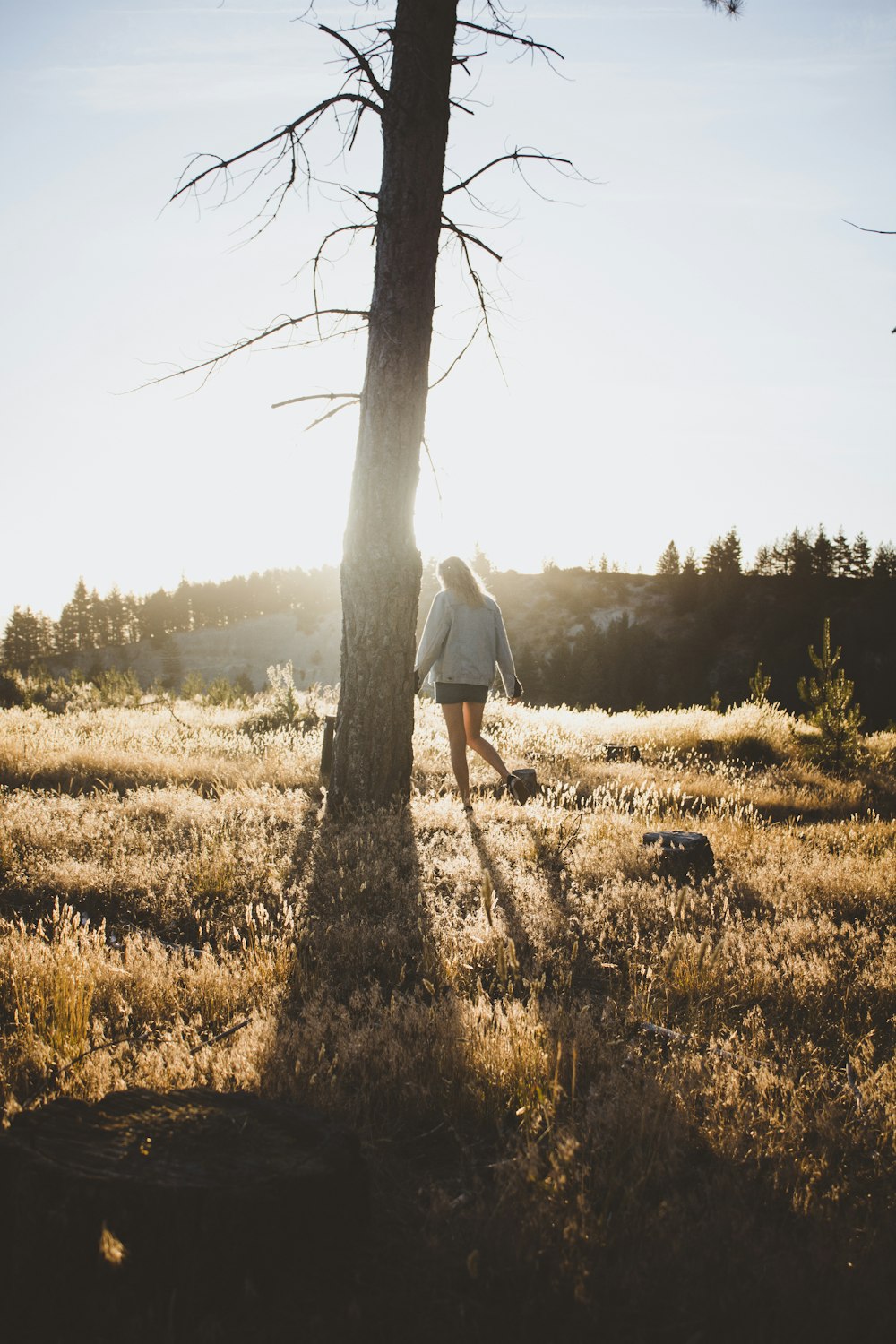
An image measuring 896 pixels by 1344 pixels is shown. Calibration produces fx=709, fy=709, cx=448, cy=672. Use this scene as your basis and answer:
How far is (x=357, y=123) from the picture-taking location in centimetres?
600

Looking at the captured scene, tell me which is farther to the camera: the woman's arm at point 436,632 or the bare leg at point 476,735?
the bare leg at point 476,735

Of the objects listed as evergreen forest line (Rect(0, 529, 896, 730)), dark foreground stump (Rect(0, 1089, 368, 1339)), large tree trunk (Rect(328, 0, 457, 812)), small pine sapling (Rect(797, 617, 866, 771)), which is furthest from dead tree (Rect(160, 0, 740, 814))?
evergreen forest line (Rect(0, 529, 896, 730))

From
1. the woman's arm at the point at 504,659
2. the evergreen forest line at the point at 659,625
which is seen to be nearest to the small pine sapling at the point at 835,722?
the woman's arm at the point at 504,659

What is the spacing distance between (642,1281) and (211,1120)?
1011mm

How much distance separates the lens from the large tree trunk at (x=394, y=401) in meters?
5.62

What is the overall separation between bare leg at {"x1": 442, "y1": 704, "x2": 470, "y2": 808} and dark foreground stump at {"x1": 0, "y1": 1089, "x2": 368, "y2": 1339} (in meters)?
4.63

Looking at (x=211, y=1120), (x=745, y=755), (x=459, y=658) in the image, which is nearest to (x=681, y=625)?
(x=745, y=755)

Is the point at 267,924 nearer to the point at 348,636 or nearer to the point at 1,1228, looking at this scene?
the point at 1,1228

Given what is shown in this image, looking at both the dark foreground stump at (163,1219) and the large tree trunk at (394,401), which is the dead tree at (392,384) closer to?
the large tree trunk at (394,401)

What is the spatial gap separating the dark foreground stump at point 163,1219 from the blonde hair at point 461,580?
528 cm

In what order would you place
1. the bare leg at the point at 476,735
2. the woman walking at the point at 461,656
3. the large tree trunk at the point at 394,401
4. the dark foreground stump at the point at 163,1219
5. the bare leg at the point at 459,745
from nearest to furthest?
the dark foreground stump at the point at 163,1219, the large tree trunk at the point at 394,401, the bare leg at the point at 459,745, the woman walking at the point at 461,656, the bare leg at the point at 476,735

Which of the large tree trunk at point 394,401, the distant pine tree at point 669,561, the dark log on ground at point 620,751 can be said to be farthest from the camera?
the distant pine tree at point 669,561

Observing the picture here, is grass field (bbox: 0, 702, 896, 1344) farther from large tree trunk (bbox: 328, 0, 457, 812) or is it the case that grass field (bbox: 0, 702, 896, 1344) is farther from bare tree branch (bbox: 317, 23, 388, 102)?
bare tree branch (bbox: 317, 23, 388, 102)

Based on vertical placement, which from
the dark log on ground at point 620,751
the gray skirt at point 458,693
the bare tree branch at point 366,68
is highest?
the bare tree branch at point 366,68
